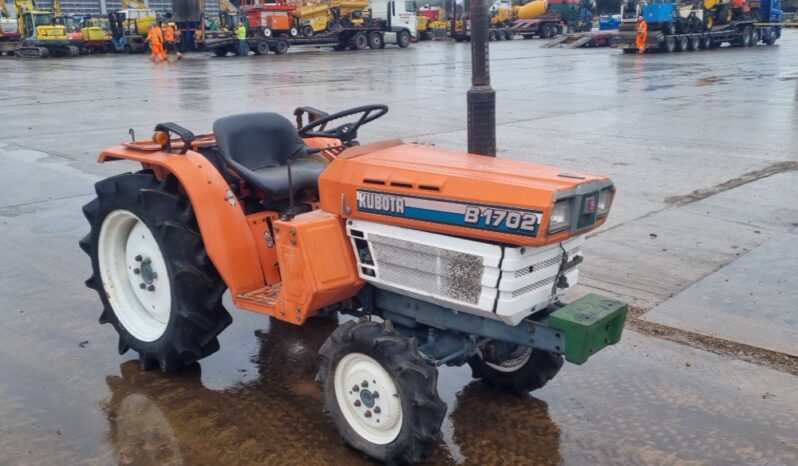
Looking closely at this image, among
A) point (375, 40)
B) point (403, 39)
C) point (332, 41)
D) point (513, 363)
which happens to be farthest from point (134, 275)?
point (403, 39)

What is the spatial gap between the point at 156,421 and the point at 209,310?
57 centimetres

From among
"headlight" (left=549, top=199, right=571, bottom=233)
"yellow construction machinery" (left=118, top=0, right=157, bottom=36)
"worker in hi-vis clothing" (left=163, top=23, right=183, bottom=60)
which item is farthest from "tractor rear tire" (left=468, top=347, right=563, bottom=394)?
"yellow construction machinery" (left=118, top=0, right=157, bottom=36)

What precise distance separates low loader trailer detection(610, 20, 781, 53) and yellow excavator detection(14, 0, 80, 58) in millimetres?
25417

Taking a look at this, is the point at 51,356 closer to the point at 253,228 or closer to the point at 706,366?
the point at 253,228

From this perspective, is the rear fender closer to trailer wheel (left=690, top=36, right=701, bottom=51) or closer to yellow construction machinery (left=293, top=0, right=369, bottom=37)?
trailer wheel (left=690, top=36, right=701, bottom=51)

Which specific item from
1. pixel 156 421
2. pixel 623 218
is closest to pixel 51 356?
pixel 156 421

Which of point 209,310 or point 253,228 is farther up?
point 253,228

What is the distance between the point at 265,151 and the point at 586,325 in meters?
2.04

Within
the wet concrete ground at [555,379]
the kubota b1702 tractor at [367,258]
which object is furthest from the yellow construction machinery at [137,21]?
the kubota b1702 tractor at [367,258]

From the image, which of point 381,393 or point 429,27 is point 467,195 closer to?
point 381,393

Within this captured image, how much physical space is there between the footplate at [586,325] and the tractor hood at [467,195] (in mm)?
315

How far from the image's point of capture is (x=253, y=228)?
3.90 m

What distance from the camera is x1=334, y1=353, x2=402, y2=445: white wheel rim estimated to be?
3172 millimetres

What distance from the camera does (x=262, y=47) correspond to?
36469mm
